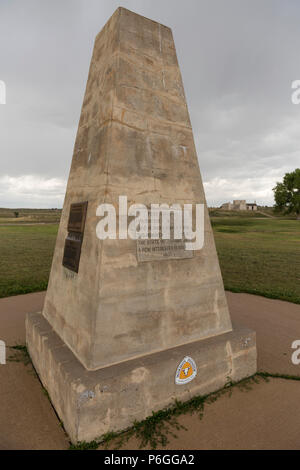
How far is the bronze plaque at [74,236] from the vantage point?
348 centimetres

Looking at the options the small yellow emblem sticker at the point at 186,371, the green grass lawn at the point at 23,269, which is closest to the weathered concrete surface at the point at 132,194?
the small yellow emblem sticker at the point at 186,371

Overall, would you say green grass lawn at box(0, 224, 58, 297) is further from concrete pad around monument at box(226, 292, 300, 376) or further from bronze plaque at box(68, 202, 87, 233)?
concrete pad around monument at box(226, 292, 300, 376)

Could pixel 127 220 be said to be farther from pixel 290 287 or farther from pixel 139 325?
pixel 290 287

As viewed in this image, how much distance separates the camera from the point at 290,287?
8.98 metres

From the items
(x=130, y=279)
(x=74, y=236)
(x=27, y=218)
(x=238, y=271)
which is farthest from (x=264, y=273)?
(x=27, y=218)

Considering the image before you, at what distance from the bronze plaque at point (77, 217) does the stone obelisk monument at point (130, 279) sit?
0.06 ft

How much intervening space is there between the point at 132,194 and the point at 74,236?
1.10 metres

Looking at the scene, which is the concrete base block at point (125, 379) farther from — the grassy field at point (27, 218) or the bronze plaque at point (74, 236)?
the grassy field at point (27, 218)

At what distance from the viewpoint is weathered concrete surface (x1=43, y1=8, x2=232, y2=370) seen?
10.0 ft

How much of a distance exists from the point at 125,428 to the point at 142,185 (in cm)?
278

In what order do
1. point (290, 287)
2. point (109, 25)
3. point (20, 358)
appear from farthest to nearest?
point (290, 287), point (20, 358), point (109, 25)

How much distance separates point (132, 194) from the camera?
3.25 meters

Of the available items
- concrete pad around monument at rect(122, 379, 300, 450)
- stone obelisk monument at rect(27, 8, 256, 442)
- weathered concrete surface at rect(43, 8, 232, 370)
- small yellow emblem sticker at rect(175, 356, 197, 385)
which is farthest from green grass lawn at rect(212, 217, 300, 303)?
small yellow emblem sticker at rect(175, 356, 197, 385)

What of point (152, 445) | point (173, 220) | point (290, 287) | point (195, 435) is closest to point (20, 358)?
point (152, 445)
